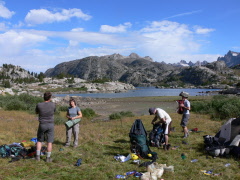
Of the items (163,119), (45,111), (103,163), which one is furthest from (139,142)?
(45,111)

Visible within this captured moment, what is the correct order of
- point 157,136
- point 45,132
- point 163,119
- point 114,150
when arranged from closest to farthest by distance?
point 45,132 < point 163,119 < point 114,150 < point 157,136

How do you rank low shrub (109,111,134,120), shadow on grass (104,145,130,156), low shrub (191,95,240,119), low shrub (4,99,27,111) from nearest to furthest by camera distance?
shadow on grass (104,145,130,156) → low shrub (191,95,240,119) → low shrub (109,111,134,120) → low shrub (4,99,27,111)

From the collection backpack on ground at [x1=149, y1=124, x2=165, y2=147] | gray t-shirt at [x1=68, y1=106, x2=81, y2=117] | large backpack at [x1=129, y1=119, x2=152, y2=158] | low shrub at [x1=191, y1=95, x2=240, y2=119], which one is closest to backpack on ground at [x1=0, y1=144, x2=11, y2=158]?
gray t-shirt at [x1=68, y1=106, x2=81, y2=117]

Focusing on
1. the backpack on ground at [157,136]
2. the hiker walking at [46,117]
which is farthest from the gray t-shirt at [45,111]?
the backpack on ground at [157,136]

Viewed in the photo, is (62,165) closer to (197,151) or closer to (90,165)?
(90,165)

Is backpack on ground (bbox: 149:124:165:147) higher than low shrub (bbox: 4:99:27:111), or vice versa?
backpack on ground (bbox: 149:124:165:147)

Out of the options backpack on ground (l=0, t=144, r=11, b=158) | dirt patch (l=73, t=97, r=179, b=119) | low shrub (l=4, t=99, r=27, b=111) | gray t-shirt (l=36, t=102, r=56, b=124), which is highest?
gray t-shirt (l=36, t=102, r=56, b=124)

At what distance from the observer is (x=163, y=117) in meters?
8.25

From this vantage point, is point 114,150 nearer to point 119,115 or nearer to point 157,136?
point 157,136

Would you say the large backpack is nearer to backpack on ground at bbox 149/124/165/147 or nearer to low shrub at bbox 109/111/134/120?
backpack on ground at bbox 149/124/165/147

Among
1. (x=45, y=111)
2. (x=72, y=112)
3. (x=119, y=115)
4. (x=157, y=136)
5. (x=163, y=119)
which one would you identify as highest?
(x=45, y=111)

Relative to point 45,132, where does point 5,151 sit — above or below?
below

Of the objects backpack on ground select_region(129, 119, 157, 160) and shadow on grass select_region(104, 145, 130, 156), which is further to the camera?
shadow on grass select_region(104, 145, 130, 156)

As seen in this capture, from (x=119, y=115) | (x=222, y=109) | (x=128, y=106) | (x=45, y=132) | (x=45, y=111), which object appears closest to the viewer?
(x=45, y=111)
